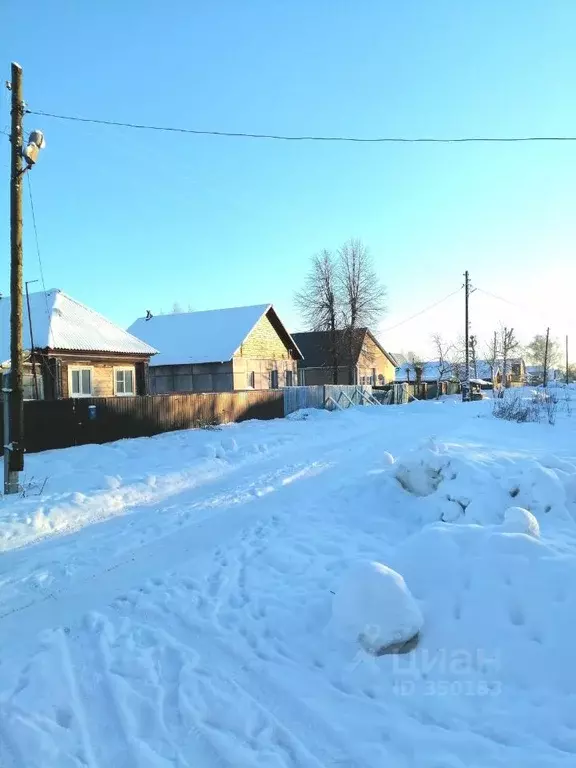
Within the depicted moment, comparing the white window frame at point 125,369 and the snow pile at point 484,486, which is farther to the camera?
the white window frame at point 125,369

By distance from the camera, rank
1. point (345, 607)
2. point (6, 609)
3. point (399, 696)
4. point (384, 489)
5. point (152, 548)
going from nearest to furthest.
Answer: point (399, 696)
point (345, 607)
point (6, 609)
point (152, 548)
point (384, 489)

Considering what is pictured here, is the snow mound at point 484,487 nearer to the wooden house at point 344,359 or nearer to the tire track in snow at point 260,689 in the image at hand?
the tire track in snow at point 260,689

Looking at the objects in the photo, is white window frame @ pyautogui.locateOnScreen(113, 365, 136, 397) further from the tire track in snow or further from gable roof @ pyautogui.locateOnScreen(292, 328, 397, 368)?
gable roof @ pyautogui.locateOnScreen(292, 328, 397, 368)

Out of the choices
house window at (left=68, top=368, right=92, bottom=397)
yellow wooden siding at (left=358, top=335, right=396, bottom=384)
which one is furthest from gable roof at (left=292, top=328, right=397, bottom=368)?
house window at (left=68, top=368, right=92, bottom=397)

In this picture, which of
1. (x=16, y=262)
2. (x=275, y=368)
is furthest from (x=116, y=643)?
(x=275, y=368)

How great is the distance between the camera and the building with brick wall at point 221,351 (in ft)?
100

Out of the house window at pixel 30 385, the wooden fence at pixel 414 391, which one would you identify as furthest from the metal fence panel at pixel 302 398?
the house window at pixel 30 385

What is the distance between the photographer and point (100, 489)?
8.85m

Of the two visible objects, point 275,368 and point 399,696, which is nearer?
point 399,696

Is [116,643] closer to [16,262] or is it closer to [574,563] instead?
[574,563]

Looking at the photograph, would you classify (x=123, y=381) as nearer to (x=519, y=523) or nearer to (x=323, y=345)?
(x=519, y=523)

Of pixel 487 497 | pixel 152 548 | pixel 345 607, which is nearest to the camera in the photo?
pixel 345 607

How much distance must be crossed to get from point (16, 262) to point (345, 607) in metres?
8.43

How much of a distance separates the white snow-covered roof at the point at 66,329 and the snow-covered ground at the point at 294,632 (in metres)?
13.9
